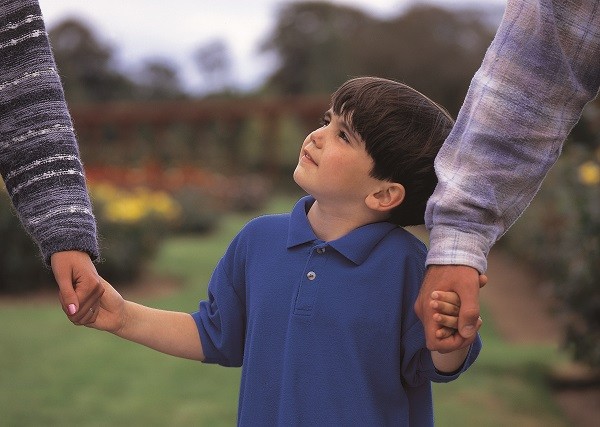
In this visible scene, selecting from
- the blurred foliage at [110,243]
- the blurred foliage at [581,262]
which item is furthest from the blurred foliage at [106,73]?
the blurred foliage at [581,262]

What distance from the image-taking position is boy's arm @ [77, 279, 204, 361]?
1859mm

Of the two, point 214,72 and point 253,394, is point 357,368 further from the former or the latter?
point 214,72

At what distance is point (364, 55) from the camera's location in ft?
77.0

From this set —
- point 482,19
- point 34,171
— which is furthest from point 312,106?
point 34,171

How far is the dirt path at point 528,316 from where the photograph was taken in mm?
5160

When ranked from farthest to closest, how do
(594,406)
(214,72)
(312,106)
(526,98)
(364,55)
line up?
(214,72) < (364,55) < (312,106) < (594,406) < (526,98)

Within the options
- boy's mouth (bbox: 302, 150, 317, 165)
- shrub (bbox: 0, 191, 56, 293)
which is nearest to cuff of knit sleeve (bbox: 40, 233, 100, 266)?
boy's mouth (bbox: 302, 150, 317, 165)

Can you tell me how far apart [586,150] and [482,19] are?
67.4ft

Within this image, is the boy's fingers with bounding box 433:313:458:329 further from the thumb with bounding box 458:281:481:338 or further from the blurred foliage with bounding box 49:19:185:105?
the blurred foliage with bounding box 49:19:185:105

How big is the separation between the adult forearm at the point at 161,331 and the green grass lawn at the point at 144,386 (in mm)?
2804

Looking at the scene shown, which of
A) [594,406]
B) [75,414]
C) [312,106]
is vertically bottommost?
[312,106]

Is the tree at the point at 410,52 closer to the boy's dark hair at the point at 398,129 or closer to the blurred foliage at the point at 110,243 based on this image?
the blurred foliage at the point at 110,243

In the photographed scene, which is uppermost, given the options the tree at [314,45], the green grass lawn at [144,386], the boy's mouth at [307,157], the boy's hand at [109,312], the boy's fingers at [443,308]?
the boy's mouth at [307,157]

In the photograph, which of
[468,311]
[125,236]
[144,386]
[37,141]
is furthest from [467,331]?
[125,236]
